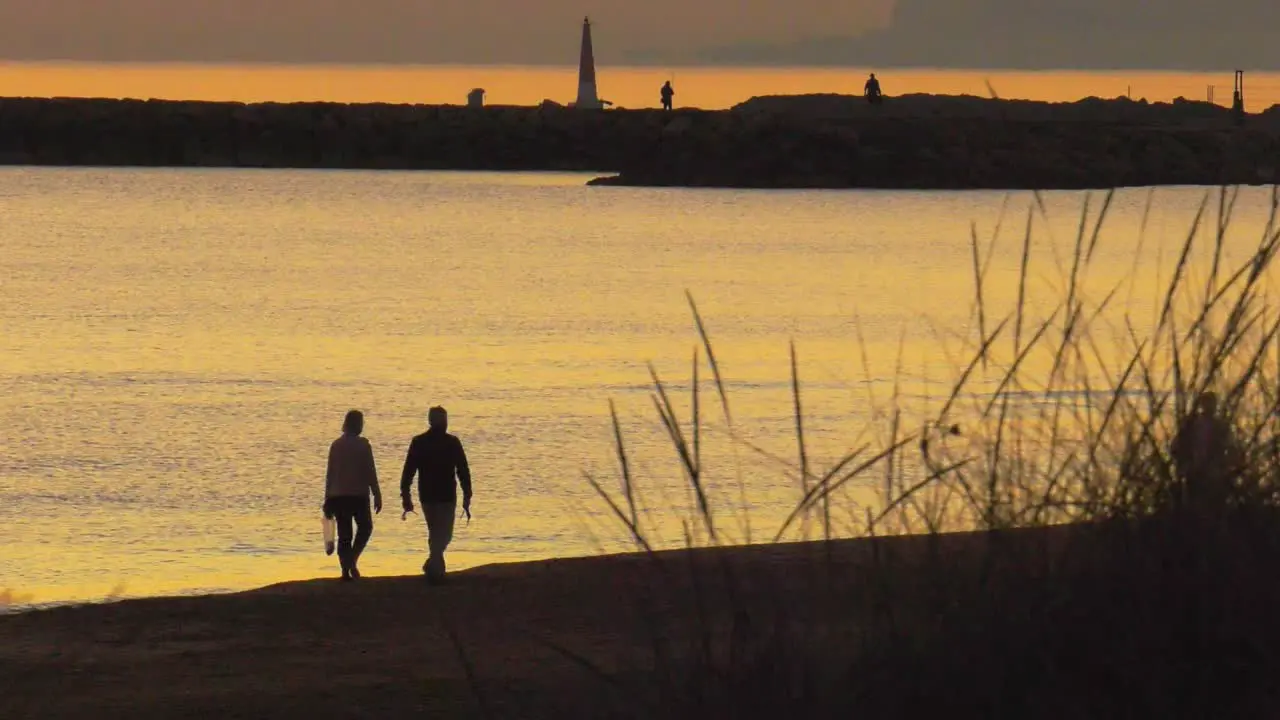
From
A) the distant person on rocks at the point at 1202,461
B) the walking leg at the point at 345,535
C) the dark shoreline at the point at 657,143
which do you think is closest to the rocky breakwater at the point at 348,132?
the dark shoreline at the point at 657,143

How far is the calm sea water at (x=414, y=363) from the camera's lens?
20.2 meters

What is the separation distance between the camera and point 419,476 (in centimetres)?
1290

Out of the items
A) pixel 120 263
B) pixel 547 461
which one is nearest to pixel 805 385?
pixel 547 461

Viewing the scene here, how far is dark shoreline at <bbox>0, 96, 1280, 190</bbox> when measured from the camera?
110m

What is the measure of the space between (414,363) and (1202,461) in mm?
35799

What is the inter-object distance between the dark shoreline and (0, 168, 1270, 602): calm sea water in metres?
3.65

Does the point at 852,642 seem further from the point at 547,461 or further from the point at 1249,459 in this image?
the point at 547,461

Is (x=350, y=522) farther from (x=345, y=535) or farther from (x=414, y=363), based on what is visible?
(x=414, y=363)

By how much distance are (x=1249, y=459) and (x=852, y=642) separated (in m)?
1.18

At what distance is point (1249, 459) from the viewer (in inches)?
231

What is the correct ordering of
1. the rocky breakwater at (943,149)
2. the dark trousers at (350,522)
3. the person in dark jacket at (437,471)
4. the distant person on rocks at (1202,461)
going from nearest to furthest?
the distant person on rocks at (1202,461) < the person in dark jacket at (437,471) < the dark trousers at (350,522) < the rocky breakwater at (943,149)

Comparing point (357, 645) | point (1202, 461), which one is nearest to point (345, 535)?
point (357, 645)

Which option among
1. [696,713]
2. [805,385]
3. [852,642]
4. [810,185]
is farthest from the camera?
[810,185]

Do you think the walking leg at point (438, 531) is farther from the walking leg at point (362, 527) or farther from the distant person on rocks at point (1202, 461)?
the distant person on rocks at point (1202, 461)
